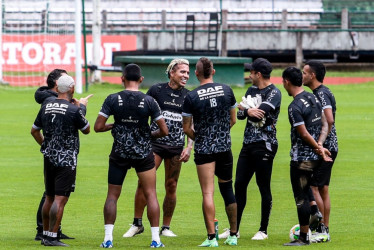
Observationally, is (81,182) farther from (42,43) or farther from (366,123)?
(42,43)

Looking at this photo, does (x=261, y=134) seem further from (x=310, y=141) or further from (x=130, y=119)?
(x=130, y=119)

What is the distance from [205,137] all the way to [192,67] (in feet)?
71.1

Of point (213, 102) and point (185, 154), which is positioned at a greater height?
point (213, 102)

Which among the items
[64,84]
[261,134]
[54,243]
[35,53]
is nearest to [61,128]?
[64,84]

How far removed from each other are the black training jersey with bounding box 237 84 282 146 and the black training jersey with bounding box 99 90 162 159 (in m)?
1.27

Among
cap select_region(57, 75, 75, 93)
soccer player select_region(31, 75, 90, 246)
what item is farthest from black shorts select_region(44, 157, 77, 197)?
cap select_region(57, 75, 75, 93)

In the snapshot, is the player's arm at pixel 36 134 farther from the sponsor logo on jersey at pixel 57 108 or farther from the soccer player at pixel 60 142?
the sponsor logo on jersey at pixel 57 108

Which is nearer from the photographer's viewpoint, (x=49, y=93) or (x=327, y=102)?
Result: (x=327, y=102)

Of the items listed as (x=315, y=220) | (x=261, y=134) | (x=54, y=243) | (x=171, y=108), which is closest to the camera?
(x=54, y=243)

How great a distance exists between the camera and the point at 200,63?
10672 mm

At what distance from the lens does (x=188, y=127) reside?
1079cm

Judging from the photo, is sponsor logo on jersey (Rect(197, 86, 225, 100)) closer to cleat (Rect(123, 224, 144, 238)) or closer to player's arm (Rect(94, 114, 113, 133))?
player's arm (Rect(94, 114, 113, 133))

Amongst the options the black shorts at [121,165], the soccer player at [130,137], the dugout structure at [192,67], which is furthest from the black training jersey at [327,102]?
the dugout structure at [192,67]

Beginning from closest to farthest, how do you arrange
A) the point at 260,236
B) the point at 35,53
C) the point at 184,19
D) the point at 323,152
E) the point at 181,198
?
the point at 323,152
the point at 260,236
the point at 181,198
the point at 35,53
the point at 184,19
